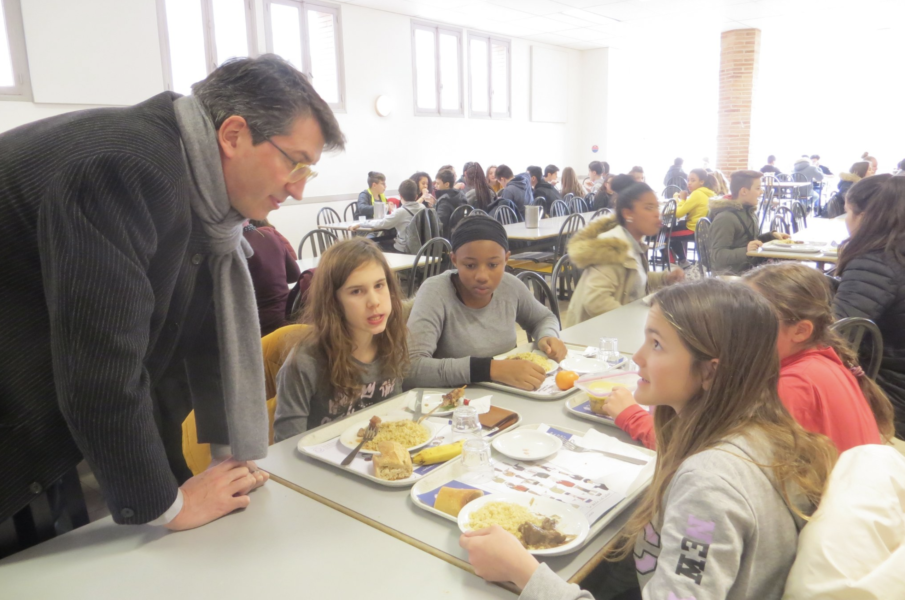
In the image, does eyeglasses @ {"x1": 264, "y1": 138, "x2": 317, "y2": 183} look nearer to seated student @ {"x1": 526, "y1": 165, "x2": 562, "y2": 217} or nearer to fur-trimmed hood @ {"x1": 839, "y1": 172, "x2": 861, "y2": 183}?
seated student @ {"x1": 526, "y1": 165, "x2": 562, "y2": 217}

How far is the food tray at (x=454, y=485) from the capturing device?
3.52ft

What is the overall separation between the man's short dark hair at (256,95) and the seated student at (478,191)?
18.9 feet

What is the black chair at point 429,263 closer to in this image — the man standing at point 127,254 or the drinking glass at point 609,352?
the drinking glass at point 609,352

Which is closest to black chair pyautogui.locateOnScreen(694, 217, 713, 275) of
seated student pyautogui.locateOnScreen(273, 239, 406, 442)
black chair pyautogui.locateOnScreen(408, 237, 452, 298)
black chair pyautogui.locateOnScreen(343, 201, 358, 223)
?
black chair pyautogui.locateOnScreen(408, 237, 452, 298)

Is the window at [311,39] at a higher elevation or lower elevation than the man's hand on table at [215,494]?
higher

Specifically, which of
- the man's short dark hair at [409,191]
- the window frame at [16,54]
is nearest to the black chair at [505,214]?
the man's short dark hair at [409,191]

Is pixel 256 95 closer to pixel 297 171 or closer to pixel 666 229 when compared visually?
pixel 297 171

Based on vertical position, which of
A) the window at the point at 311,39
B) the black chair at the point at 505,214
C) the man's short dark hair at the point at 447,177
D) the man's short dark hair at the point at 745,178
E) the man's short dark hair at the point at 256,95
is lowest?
the black chair at the point at 505,214

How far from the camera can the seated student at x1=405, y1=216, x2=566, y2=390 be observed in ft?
6.79

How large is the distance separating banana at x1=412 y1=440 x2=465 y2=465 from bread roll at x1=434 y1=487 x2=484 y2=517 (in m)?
0.15

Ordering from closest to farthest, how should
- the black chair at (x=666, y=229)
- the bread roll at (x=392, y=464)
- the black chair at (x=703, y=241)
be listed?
the bread roll at (x=392, y=464), the black chair at (x=703, y=241), the black chair at (x=666, y=229)

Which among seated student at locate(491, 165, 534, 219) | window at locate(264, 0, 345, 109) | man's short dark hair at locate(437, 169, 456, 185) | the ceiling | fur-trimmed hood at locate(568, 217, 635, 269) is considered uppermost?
the ceiling

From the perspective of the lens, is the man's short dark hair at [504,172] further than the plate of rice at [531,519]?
Yes

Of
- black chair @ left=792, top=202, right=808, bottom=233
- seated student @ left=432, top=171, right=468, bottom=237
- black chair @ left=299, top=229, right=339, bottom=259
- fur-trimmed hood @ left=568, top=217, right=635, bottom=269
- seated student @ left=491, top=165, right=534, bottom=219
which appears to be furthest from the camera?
black chair @ left=792, top=202, right=808, bottom=233
